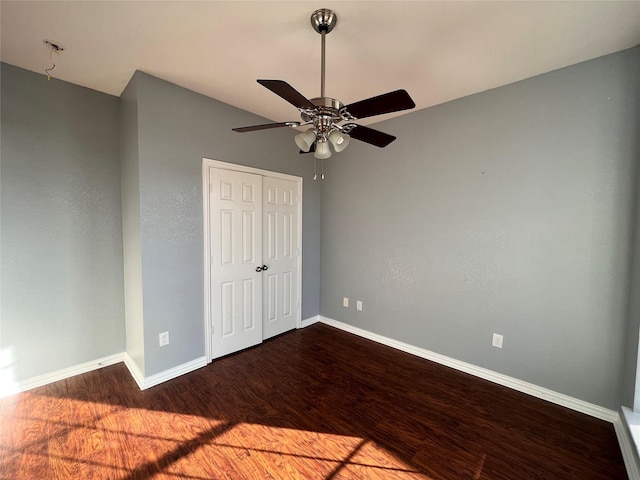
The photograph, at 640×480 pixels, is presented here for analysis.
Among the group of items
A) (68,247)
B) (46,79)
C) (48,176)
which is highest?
(46,79)

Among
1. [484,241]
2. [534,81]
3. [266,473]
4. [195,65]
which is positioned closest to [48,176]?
[195,65]

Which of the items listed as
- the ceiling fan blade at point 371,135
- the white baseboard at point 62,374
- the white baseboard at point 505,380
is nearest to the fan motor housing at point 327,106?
the ceiling fan blade at point 371,135

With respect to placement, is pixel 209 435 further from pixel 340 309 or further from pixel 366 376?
pixel 340 309

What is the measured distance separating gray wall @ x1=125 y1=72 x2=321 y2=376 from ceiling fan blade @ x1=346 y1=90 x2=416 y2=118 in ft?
5.72

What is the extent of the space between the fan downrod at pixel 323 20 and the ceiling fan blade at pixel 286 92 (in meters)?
0.64

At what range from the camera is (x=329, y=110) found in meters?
1.42

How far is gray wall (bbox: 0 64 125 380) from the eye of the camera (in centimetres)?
213

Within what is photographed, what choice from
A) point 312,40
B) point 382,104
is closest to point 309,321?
point 382,104

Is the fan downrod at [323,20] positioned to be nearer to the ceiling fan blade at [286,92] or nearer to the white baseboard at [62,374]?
the ceiling fan blade at [286,92]

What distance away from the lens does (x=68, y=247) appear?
2396 millimetres

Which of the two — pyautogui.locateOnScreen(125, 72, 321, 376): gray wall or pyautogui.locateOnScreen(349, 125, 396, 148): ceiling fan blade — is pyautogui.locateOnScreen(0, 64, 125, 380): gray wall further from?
pyautogui.locateOnScreen(349, 125, 396, 148): ceiling fan blade

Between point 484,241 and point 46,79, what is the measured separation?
4.07m

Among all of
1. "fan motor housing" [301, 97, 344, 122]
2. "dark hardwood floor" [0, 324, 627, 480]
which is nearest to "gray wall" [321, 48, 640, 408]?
"dark hardwood floor" [0, 324, 627, 480]

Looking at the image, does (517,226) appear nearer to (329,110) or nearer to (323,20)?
(329,110)
